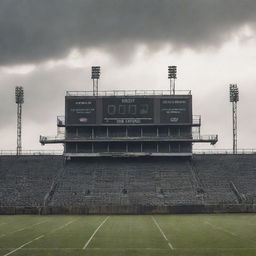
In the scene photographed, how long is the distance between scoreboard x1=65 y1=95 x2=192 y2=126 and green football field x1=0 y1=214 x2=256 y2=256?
39.9 meters

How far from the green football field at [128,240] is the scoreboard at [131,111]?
39937 millimetres

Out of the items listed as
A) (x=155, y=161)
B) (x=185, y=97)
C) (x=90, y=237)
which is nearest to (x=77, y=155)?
(x=155, y=161)

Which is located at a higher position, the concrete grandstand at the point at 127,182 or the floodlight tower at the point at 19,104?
the floodlight tower at the point at 19,104

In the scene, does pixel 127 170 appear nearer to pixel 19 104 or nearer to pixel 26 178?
pixel 26 178

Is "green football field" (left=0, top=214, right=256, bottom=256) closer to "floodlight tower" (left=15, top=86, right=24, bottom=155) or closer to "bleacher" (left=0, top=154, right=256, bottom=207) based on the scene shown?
"bleacher" (left=0, top=154, right=256, bottom=207)

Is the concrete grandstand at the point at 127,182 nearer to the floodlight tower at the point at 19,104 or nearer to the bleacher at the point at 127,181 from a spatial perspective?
the bleacher at the point at 127,181

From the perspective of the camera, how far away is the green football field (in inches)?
1136

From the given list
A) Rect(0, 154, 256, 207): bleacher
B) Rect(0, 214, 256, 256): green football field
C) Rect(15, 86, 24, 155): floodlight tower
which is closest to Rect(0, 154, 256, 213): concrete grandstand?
Rect(0, 154, 256, 207): bleacher

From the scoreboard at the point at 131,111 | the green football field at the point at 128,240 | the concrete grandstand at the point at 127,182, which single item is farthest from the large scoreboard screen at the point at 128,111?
the green football field at the point at 128,240

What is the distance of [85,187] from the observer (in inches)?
3039

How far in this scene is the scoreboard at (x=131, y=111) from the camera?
3361 inches

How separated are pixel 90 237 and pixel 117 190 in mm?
39632

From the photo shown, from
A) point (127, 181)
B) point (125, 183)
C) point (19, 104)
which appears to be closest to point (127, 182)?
point (127, 181)

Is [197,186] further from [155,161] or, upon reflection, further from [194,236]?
[194,236]
